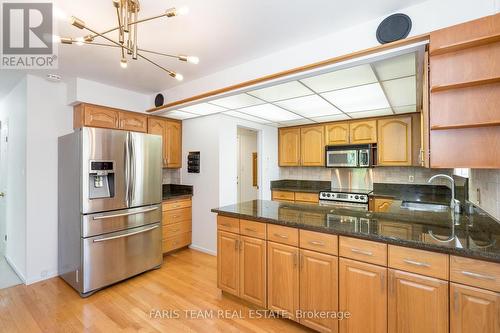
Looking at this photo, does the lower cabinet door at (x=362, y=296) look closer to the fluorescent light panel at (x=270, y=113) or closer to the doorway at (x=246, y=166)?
the fluorescent light panel at (x=270, y=113)

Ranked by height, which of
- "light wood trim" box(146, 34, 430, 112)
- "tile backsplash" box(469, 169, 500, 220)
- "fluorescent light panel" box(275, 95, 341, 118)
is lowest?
"tile backsplash" box(469, 169, 500, 220)

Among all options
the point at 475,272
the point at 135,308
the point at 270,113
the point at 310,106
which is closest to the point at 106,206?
the point at 135,308

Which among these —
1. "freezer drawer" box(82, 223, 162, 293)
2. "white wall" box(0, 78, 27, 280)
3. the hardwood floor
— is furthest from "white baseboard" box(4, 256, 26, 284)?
"freezer drawer" box(82, 223, 162, 293)

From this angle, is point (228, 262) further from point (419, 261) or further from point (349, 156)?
point (349, 156)

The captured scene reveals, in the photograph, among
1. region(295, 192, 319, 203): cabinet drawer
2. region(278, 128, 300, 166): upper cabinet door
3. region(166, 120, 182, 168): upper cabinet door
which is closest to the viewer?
region(166, 120, 182, 168): upper cabinet door

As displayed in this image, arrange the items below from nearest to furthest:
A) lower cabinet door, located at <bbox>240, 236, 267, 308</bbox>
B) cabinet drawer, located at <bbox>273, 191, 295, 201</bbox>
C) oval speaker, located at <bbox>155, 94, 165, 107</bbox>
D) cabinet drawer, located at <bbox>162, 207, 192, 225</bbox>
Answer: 1. lower cabinet door, located at <bbox>240, 236, 267, 308</bbox>
2. oval speaker, located at <bbox>155, 94, 165, 107</bbox>
3. cabinet drawer, located at <bbox>162, 207, 192, 225</bbox>
4. cabinet drawer, located at <bbox>273, 191, 295, 201</bbox>

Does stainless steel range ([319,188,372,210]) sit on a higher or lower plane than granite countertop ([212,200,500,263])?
lower

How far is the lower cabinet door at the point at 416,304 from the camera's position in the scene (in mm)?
1397

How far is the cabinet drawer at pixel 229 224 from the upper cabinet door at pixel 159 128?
1.97 metres

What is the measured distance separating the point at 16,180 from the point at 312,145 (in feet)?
15.4

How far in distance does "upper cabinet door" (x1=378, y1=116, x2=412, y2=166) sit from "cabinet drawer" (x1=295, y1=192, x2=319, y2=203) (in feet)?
4.07

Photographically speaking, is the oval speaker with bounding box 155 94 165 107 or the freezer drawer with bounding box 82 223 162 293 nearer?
the freezer drawer with bounding box 82 223 162 293

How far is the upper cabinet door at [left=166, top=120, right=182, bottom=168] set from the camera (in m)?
4.06

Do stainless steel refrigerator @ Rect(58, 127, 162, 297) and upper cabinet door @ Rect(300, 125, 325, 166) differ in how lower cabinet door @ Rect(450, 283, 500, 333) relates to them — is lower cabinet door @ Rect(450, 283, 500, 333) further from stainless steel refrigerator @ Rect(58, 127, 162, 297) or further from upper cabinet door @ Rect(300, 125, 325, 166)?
upper cabinet door @ Rect(300, 125, 325, 166)
